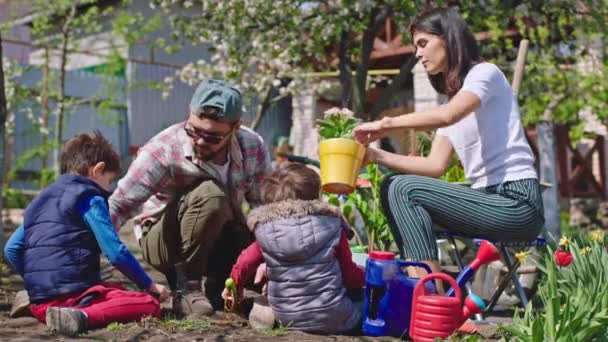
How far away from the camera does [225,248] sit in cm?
379

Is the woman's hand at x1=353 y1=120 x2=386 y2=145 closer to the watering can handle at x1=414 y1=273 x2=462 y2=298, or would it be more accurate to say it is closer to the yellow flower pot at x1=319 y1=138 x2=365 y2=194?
the yellow flower pot at x1=319 y1=138 x2=365 y2=194

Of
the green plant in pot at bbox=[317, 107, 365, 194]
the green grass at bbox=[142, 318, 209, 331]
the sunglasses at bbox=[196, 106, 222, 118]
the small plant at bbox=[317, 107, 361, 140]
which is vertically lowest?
the green grass at bbox=[142, 318, 209, 331]

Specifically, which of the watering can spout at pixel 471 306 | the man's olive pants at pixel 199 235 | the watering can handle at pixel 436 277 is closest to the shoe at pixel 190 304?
the man's olive pants at pixel 199 235

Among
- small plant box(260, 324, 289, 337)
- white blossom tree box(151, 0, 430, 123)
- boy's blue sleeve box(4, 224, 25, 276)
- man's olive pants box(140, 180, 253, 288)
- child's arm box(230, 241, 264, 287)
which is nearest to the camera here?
small plant box(260, 324, 289, 337)

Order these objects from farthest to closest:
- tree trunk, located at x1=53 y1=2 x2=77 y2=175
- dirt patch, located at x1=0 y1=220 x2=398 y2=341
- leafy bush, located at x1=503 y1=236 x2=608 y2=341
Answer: tree trunk, located at x1=53 y1=2 x2=77 y2=175, dirt patch, located at x1=0 y1=220 x2=398 y2=341, leafy bush, located at x1=503 y1=236 x2=608 y2=341

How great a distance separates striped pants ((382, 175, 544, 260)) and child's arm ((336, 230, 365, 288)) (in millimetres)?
194

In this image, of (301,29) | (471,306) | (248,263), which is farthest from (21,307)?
(301,29)

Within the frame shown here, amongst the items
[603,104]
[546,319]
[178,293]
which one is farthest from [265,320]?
[603,104]

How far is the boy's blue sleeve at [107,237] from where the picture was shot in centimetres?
313

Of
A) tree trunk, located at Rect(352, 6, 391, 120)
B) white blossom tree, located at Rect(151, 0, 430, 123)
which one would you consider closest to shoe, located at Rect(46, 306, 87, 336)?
white blossom tree, located at Rect(151, 0, 430, 123)

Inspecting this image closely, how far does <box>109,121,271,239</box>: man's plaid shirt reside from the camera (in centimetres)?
354

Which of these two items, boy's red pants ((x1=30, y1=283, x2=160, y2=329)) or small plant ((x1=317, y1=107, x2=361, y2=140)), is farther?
small plant ((x1=317, y1=107, x2=361, y2=140))

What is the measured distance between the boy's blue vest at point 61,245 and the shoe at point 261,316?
66cm

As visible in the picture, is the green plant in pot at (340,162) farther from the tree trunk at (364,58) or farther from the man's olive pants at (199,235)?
the tree trunk at (364,58)
